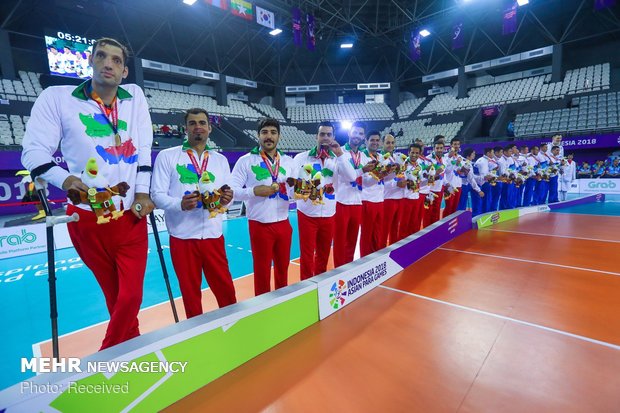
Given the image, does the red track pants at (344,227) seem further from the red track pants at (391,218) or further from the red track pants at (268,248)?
the red track pants at (268,248)

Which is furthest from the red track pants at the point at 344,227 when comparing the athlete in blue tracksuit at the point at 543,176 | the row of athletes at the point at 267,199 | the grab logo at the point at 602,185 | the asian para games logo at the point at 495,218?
the grab logo at the point at 602,185

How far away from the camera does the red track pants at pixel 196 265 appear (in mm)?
2357

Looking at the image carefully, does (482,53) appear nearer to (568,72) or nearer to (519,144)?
(568,72)

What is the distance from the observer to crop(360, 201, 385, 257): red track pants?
14.7ft

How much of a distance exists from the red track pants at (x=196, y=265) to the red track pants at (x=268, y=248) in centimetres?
51

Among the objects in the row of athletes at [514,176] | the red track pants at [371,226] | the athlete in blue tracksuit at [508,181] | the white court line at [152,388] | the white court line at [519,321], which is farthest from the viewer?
the athlete in blue tracksuit at [508,181]

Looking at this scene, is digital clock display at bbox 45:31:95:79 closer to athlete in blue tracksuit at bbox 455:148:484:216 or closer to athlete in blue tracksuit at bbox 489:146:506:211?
athlete in blue tracksuit at bbox 455:148:484:216

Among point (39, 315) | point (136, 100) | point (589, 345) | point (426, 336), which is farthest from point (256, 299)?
point (39, 315)

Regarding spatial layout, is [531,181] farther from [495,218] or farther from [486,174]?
[495,218]

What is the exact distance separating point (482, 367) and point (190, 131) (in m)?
2.62

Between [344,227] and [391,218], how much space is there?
4.80ft

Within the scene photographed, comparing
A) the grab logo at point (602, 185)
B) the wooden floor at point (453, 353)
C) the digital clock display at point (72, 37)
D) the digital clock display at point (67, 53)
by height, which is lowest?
the wooden floor at point (453, 353)

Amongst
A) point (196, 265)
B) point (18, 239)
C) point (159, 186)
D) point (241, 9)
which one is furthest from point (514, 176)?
point (241, 9)

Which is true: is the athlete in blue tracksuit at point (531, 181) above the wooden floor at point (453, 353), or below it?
above
